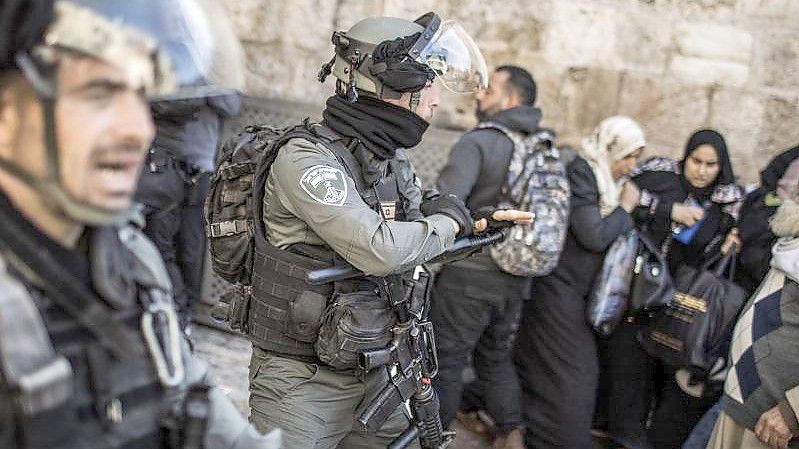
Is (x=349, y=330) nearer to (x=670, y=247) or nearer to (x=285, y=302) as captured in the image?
(x=285, y=302)

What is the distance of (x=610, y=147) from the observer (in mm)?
4414

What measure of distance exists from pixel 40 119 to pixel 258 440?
29.3 inches

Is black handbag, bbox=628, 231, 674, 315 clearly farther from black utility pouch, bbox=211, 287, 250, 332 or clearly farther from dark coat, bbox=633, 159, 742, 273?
black utility pouch, bbox=211, 287, 250, 332

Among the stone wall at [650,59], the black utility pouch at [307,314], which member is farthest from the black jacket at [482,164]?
the black utility pouch at [307,314]

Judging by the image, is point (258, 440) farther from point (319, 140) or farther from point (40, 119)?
point (319, 140)

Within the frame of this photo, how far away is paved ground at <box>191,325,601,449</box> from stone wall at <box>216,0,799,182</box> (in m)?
1.72

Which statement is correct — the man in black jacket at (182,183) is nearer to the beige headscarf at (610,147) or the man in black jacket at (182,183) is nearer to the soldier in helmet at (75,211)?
the beige headscarf at (610,147)

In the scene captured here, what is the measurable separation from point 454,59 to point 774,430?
159cm

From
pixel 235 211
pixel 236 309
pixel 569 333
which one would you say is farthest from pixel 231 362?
pixel 235 211

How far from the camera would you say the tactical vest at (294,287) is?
257cm

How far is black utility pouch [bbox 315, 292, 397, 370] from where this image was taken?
2514mm

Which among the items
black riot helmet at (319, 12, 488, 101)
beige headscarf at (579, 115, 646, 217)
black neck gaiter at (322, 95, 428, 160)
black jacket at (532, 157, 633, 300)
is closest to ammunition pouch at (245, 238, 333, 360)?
black neck gaiter at (322, 95, 428, 160)

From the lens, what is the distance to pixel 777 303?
9.95ft

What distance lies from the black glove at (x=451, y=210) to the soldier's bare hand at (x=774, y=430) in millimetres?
1155
